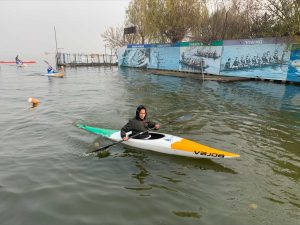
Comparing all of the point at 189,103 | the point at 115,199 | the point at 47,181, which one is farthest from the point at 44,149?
the point at 189,103

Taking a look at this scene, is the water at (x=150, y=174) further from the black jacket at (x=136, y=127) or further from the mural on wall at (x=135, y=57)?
the mural on wall at (x=135, y=57)

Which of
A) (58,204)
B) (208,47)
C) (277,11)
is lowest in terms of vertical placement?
(58,204)

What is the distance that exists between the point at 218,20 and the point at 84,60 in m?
35.6

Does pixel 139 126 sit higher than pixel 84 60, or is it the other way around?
pixel 84 60

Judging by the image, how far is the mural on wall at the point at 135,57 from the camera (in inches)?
1692

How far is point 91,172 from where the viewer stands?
24.2 feet

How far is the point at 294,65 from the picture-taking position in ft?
77.0

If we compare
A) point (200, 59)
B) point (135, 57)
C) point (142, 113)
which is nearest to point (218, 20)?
point (200, 59)

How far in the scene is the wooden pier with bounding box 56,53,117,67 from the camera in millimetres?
54875

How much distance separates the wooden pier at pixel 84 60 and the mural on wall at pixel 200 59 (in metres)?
28.2

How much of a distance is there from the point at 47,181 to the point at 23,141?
377 centimetres

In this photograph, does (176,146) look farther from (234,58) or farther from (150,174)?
(234,58)

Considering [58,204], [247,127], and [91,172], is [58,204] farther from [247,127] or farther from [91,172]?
[247,127]

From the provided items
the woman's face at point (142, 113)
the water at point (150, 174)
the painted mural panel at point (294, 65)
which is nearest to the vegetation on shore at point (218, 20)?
the painted mural panel at point (294, 65)
